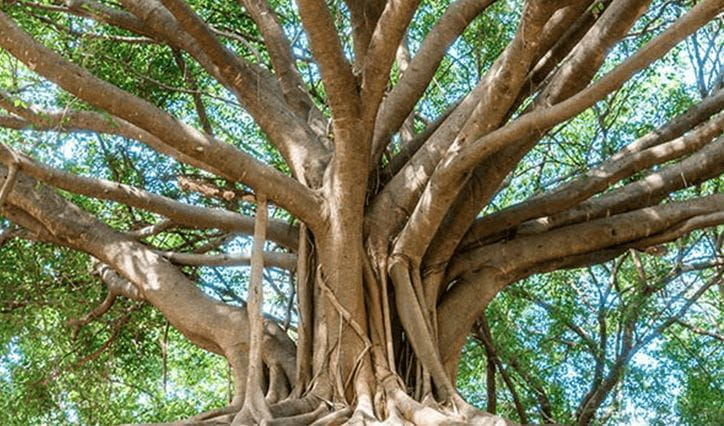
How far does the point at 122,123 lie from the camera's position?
15.2 feet

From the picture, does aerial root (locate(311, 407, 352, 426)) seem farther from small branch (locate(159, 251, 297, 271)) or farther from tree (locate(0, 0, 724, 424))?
small branch (locate(159, 251, 297, 271))

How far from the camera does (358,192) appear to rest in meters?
4.79

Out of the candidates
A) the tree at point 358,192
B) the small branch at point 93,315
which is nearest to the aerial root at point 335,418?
the tree at point 358,192

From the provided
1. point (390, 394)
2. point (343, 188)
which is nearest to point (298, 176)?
point (343, 188)

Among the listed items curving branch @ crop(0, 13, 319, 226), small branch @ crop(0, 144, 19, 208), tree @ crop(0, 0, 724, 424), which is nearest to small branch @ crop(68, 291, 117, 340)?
tree @ crop(0, 0, 724, 424)

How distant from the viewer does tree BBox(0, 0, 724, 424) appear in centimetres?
434

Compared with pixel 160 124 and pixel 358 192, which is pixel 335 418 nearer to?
pixel 358 192

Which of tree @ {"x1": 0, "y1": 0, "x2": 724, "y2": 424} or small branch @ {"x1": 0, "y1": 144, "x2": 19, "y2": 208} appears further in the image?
small branch @ {"x1": 0, "y1": 144, "x2": 19, "y2": 208}

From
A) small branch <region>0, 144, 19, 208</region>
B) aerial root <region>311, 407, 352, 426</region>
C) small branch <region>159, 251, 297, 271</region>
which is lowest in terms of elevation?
aerial root <region>311, 407, 352, 426</region>

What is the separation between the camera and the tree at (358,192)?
4344 mm

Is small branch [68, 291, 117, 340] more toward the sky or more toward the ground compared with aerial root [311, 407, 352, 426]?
more toward the sky

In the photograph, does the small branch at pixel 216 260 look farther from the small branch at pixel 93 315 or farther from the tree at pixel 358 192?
the small branch at pixel 93 315

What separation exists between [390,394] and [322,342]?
1.56 feet

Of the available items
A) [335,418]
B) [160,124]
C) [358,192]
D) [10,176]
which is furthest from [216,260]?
[335,418]
